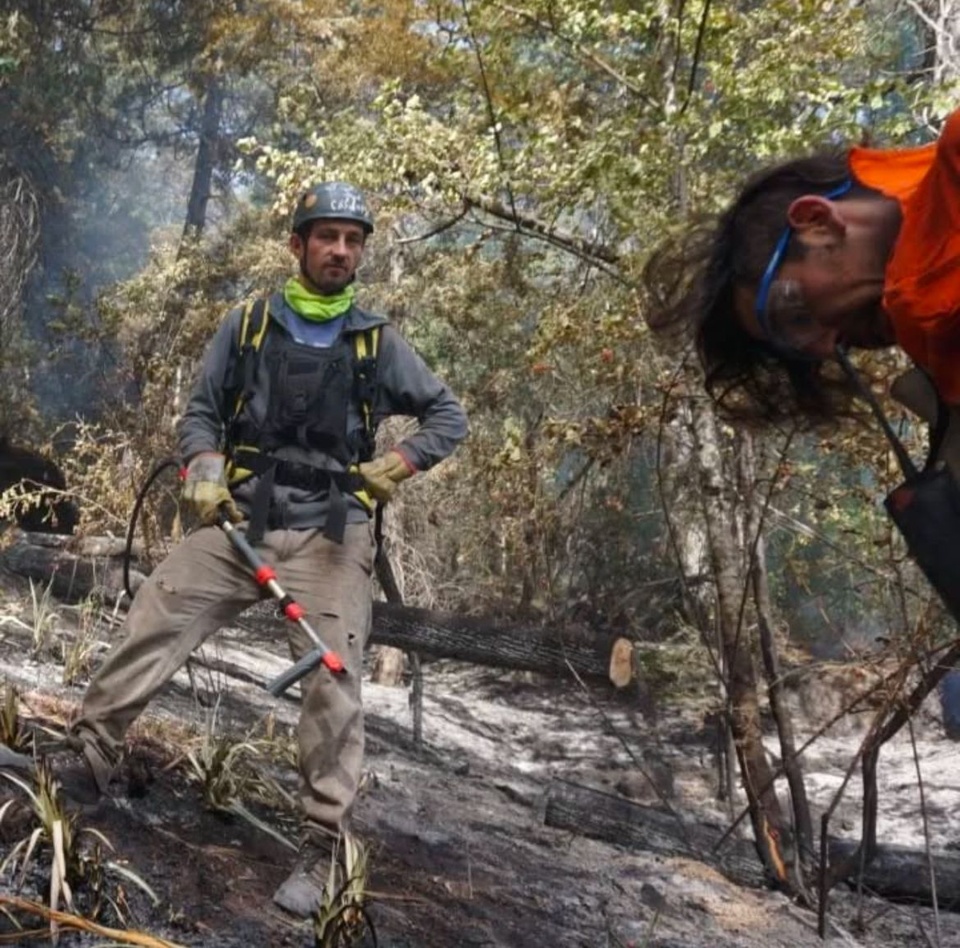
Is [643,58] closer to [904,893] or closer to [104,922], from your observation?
[904,893]

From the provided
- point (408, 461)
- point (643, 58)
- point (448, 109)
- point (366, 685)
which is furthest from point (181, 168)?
point (408, 461)

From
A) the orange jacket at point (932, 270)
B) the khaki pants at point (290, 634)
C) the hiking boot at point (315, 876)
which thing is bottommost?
the hiking boot at point (315, 876)

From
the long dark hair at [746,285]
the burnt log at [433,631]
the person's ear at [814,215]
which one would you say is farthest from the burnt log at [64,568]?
the person's ear at [814,215]

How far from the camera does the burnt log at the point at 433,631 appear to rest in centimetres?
643

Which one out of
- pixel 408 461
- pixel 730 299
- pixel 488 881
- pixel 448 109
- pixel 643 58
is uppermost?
pixel 448 109

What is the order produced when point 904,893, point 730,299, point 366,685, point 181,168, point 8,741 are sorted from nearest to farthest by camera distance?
1. point 730,299
2. point 8,741
3. point 904,893
4. point 366,685
5. point 181,168

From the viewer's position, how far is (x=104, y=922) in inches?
112

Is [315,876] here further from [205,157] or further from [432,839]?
[205,157]

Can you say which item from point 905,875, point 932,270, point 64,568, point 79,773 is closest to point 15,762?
point 79,773

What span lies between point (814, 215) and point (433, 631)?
19.5 feet

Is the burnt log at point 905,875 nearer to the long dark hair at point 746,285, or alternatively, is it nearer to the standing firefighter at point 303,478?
the standing firefighter at point 303,478

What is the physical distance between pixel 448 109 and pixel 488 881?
10.2 m

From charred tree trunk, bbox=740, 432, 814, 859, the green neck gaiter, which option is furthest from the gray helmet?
charred tree trunk, bbox=740, 432, 814, 859

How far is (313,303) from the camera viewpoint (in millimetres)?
4227
